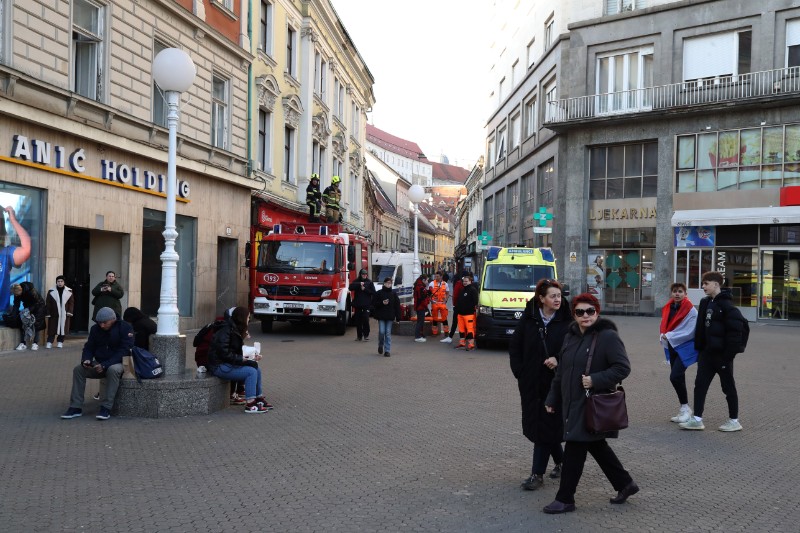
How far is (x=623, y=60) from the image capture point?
31.9 metres

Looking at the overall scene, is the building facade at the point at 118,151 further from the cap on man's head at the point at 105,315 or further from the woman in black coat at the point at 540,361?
the woman in black coat at the point at 540,361

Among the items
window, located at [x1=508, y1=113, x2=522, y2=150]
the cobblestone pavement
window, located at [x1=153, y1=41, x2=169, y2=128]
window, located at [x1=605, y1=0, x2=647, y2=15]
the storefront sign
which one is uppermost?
window, located at [x1=605, y1=0, x2=647, y2=15]

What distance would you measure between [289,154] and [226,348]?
22038 millimetres

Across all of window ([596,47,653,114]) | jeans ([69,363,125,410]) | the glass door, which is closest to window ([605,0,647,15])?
window ([596,47,653,114])

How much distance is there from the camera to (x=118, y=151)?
16.8m

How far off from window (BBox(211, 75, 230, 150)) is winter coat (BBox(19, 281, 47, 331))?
29.4ft

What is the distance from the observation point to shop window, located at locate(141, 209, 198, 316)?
18578 millimetres

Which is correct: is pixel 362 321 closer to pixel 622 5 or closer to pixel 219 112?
pixel 219 112

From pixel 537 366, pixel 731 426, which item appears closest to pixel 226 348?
pixel 537 366

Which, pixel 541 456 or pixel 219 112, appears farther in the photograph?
pixel 219 112

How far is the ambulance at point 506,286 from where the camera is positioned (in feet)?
53.8

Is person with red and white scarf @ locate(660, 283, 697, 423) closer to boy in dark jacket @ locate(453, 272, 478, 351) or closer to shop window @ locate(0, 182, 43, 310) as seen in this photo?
boy in dark jacket @ locate(453, 272, 478, 351)

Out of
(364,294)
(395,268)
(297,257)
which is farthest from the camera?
(395,268)

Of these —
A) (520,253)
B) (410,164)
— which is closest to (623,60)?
(520,253)
